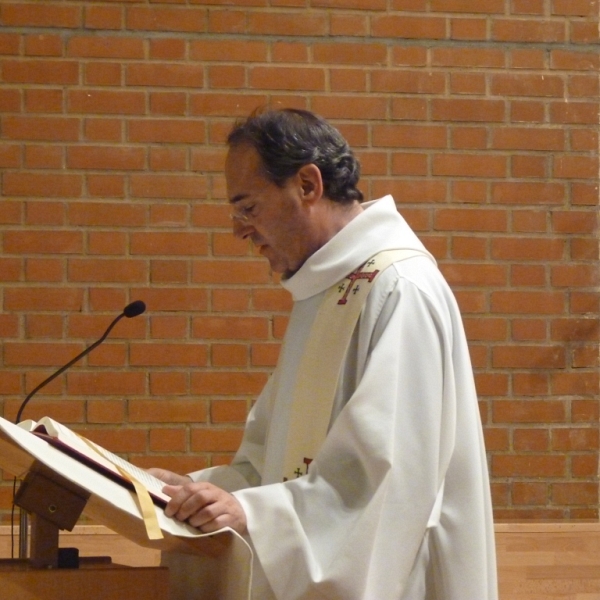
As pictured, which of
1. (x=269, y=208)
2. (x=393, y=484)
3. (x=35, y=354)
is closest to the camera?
(x=393, y=484)

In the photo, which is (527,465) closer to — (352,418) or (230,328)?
(230,328)

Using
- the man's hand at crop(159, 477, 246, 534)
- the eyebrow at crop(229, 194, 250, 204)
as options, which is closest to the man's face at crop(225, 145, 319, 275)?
the eyebrow at crop(229, 194, 250, 204)

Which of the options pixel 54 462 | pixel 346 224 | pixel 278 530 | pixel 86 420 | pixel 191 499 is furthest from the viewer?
pixel 86 420

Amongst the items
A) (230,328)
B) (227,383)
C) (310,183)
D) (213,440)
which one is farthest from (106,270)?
(310,183)

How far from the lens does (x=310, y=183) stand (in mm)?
2404

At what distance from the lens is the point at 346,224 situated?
8.02 ft

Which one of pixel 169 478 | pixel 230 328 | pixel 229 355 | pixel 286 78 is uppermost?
pixel 286 78

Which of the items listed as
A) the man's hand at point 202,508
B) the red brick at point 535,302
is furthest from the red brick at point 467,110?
the man's hand at point 202,508

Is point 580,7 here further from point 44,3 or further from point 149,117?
point 44,3

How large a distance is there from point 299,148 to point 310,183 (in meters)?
0.09

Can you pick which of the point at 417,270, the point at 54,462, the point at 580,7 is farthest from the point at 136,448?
the point at 580,7

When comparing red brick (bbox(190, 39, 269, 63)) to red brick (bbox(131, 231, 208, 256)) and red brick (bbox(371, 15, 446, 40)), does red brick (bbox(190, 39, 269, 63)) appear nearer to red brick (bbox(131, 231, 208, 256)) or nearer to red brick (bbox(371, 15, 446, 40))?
red brick (bbox(371, 15, 446, 40))

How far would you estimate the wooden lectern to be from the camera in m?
1.66

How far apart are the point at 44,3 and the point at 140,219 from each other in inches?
35.4
